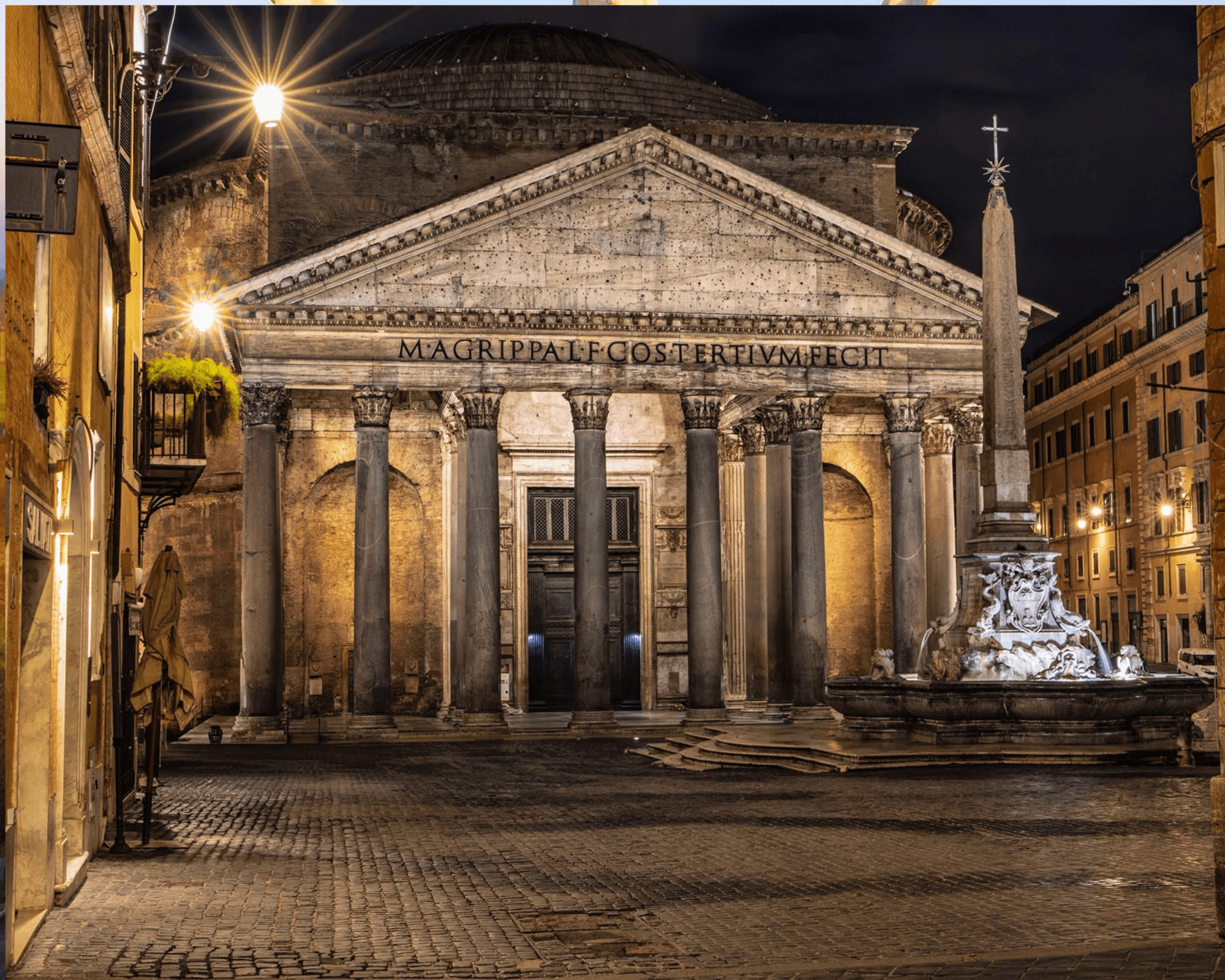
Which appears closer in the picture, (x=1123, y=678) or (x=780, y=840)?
(x=780, y=840)

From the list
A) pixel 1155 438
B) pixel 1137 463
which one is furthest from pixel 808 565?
pixel 1137 463

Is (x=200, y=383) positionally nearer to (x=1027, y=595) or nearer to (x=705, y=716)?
(x=1027, y=595)

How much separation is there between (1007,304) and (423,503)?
1643cm

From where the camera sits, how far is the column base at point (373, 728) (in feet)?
91.7

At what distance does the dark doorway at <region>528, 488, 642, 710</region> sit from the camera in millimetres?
34750

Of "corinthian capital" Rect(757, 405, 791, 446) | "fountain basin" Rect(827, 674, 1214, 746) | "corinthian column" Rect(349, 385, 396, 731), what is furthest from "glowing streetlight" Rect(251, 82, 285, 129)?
"corinthian capital" Rect(757, 405, 791, 446)

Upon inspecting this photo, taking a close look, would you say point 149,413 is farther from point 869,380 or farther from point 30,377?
point 869,380

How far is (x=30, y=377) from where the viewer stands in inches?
301

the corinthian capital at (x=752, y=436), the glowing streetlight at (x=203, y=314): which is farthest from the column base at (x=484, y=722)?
the corinthian capital at (x=752, y=436)

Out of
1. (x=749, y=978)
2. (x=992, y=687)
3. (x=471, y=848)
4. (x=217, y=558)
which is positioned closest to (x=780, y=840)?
(x=471, y=848)

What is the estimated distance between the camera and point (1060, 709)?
18906mm

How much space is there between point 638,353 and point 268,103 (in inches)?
747

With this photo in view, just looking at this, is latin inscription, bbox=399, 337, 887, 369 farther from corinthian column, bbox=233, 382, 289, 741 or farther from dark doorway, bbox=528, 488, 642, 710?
dark doorway, bbox=528, 488, 642, 710

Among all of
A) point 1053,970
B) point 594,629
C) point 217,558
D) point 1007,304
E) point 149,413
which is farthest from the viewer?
point 217,558
